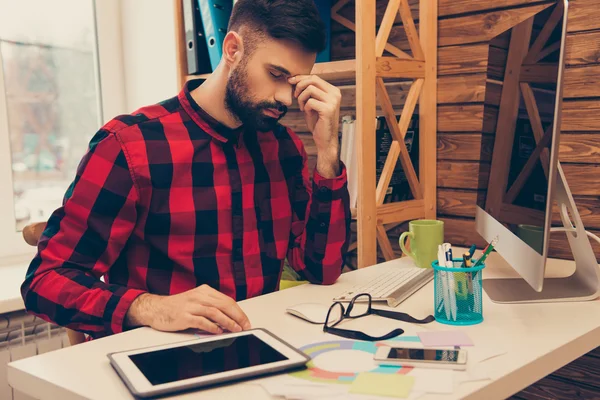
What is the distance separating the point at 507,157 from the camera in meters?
1.24

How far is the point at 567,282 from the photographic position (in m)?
1.28

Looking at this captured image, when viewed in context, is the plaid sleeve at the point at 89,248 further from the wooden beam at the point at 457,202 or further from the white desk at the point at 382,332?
the wooden beam at the point at 457,202

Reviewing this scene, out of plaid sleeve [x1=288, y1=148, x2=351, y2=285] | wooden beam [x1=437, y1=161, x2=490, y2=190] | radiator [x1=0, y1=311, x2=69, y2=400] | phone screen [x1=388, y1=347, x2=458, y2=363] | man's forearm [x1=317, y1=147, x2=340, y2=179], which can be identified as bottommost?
radiator [x1=0, y1=311, x2=69, y2=400]

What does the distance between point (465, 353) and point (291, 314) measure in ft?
1.10

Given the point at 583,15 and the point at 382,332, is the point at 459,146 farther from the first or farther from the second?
the point at 382,332

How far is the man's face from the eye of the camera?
1.28m

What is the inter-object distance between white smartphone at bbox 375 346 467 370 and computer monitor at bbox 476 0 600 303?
227 mm

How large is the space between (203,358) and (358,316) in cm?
33

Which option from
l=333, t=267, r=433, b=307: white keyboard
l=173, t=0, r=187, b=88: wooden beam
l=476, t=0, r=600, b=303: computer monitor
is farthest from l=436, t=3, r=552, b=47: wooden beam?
l=173, t=0, r=187, b=88: wooden beam

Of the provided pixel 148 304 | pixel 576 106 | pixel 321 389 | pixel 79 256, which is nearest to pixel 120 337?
pixel 148 304

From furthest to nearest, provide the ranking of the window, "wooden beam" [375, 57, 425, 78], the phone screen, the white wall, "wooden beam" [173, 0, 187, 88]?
1. the white wall
2. the window
3. "wooden beam" [173, 0, 187, 88]
4. "wooden beam" [375, 57, 425, 78]
5. the phone screen

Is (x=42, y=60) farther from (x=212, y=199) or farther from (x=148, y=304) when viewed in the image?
(x=148, y=304)

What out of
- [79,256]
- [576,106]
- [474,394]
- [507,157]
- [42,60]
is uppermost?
[42,60]

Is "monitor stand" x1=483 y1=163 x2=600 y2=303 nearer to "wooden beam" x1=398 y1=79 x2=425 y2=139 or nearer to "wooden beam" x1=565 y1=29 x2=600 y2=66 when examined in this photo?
"wooden beam" x1=565 y1=29 x2=600 y2=66
